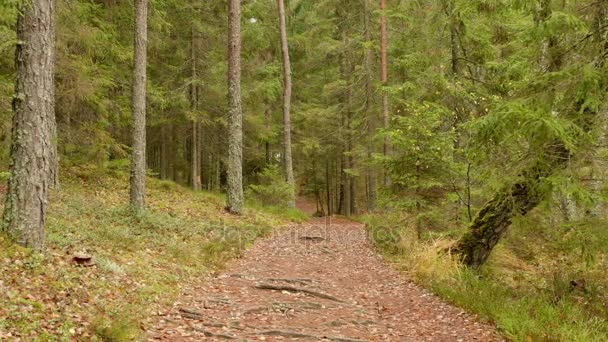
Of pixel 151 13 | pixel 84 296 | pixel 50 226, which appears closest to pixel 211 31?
pixel 151 13

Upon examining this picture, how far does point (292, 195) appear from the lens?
20375mm

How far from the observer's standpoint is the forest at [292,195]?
5.88m

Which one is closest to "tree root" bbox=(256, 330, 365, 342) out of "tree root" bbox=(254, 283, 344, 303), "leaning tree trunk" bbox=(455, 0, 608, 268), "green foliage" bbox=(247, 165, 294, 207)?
"tree root" bbox=(254, 283, 344, 303)

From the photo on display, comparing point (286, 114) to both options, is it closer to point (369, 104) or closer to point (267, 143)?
point (369, 104)

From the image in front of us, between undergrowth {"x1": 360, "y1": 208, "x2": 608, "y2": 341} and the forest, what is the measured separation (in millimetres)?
45

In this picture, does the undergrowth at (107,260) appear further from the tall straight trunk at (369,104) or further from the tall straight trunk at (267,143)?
the tall straight trunk at (267,143)

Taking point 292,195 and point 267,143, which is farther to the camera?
point 267,143

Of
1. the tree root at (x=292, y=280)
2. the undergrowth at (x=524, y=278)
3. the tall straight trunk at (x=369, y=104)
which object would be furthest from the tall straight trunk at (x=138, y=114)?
the tall straight trunk at (x=369, y=104)

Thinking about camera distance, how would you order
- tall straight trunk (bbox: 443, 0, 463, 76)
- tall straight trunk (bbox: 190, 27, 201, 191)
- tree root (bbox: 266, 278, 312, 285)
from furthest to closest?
tall straight trunk (bbox: 190, 27, 201, 191) < tall straight trunk (bbox: 443, 0, 463, 76) < tree root (bbox: 266, 278, 312, 285)

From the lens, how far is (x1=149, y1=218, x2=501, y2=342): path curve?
20.2ft

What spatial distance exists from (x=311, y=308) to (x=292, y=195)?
13.0m

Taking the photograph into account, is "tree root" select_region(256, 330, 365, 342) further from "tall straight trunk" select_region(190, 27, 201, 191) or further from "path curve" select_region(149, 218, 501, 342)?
"tall straight trunk" select_region(190, 27, 201, 191)

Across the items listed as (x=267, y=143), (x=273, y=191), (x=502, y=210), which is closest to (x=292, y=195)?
(x=273, y=191)

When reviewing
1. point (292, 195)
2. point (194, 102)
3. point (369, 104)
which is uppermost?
point (369, 104)
